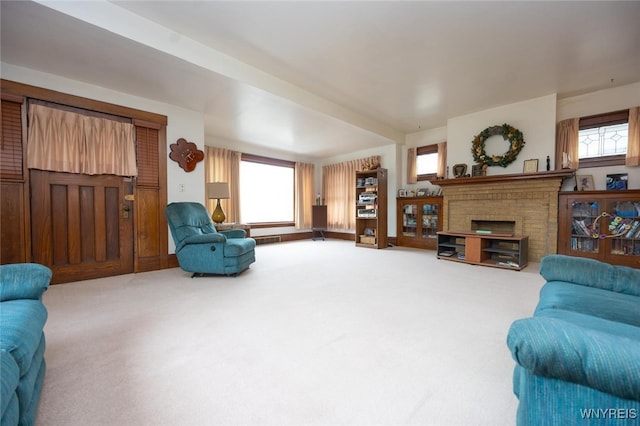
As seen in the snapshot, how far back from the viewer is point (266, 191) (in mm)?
6762

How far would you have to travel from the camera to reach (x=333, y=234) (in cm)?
769

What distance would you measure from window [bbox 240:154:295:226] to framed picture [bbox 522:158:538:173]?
17.0ft

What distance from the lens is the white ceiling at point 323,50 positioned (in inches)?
89.4

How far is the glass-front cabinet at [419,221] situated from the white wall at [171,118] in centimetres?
432

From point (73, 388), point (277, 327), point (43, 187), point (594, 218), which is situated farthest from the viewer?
point (594, 218)

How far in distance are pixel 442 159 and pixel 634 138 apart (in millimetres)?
2591

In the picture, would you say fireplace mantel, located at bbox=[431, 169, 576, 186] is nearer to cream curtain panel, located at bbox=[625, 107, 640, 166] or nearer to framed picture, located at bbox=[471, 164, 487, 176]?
framed picture, located at bbox=[471, 164, 487, 176]

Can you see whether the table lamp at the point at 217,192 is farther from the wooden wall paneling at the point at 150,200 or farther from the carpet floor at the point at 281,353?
the carpet floor at the point at 281,353

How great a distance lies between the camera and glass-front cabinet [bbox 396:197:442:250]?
Result: 5.51 metres

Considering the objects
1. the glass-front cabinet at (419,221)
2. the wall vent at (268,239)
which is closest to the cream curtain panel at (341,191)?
the glass-front cabinet at (419,221)

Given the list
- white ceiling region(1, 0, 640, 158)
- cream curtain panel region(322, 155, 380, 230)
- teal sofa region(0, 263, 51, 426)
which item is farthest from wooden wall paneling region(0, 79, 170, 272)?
cream curtain panel region(322, 155, 380, 230)

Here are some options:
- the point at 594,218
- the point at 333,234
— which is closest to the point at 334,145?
the point at 333,234

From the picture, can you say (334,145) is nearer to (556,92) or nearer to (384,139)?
(384,139)

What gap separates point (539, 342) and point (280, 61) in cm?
339
